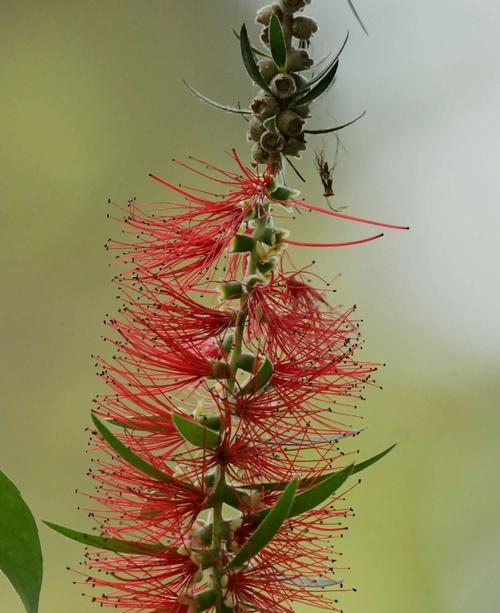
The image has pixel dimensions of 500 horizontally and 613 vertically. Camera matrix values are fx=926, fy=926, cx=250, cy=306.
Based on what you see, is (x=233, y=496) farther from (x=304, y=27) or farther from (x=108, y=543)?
(x=304, y=27)

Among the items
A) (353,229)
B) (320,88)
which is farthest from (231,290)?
(353,229)

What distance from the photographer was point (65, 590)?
1.90m

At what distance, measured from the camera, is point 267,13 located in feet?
2.41

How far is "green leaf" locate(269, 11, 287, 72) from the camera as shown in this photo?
0.68 m

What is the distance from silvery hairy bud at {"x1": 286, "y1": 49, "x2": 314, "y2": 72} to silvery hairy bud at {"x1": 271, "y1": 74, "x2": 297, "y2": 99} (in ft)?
0.04

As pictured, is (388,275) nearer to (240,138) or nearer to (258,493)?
(240,138)

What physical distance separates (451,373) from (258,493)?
5.03ft

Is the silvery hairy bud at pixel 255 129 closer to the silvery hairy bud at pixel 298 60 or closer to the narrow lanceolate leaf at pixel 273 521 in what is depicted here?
the silvery hairy bud at pixel 298 60

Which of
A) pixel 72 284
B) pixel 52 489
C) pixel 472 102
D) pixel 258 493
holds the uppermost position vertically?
pixel 472 102

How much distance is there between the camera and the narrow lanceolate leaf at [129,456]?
0.58m

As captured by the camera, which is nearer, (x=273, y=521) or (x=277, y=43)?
(x=273, y=521)

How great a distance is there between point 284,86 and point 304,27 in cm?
6

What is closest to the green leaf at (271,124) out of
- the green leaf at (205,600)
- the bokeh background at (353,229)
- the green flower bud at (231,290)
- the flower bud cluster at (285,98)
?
the flower bud cluster at (285,98)

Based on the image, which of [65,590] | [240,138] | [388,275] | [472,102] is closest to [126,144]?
[240,138]
